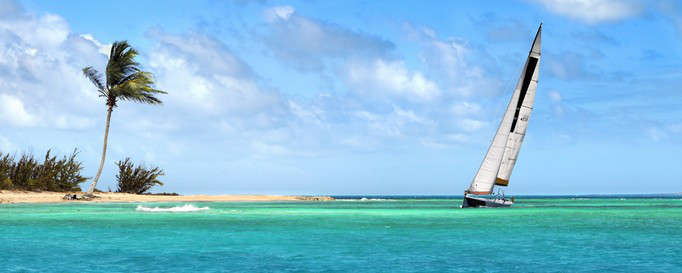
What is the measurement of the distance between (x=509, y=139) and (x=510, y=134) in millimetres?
399

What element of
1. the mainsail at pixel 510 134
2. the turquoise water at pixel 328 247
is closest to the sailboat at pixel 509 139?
the mainsail at pixel 510 134

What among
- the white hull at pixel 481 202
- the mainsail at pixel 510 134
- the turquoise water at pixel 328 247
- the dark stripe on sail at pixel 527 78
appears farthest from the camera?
the white hull at pixel 481 202

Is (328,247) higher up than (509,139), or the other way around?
(509,139)

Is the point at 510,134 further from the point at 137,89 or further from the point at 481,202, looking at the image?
the point at 137,89

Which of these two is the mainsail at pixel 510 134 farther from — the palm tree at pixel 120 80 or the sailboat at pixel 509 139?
the palm tree at pixel 120 80

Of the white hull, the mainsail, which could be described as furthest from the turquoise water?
the white hull

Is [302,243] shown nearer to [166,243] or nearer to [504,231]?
[166,243]

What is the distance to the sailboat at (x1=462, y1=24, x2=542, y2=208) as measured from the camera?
5234 cm

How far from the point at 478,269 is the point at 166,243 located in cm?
1047

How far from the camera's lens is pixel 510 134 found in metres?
53.6

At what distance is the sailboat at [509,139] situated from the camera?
52.3 meters

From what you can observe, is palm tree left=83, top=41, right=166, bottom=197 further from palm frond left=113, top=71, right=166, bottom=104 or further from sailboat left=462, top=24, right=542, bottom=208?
sailboat left=462, top=24, right=542, bottom=208

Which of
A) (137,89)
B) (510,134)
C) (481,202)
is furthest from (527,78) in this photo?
(137,89)

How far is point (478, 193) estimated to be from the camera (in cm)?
5500
